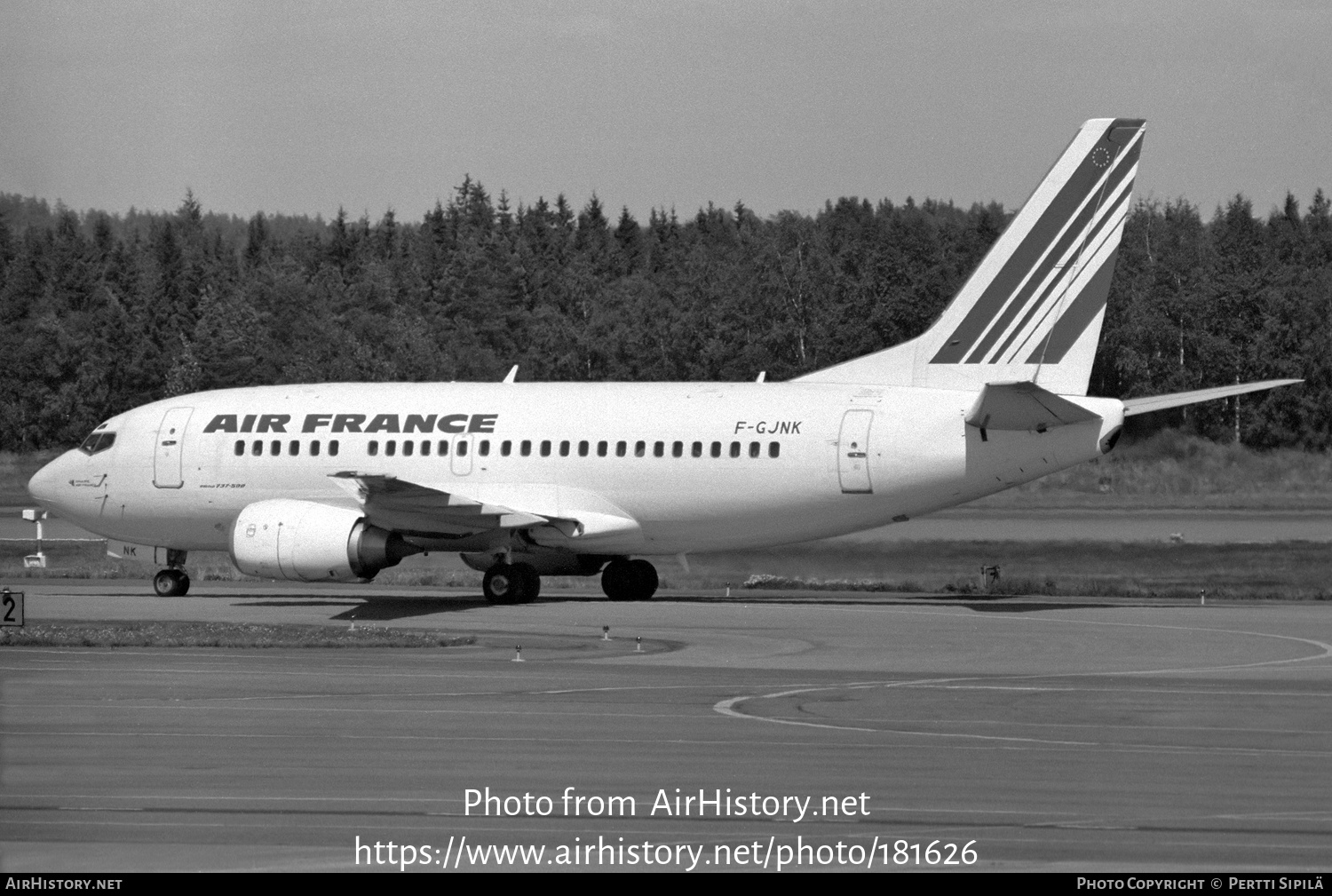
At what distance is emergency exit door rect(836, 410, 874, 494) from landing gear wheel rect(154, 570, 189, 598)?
43.6 ft

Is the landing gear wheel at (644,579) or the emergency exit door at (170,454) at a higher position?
the emergency exit door at (170,454)

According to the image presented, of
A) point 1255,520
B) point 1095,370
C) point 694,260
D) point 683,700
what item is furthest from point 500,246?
point 683,700

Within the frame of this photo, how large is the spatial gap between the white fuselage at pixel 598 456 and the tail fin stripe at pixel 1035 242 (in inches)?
44.2

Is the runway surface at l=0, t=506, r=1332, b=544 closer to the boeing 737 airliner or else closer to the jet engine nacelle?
the boeing 737 airliner

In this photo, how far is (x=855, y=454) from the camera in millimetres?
33688

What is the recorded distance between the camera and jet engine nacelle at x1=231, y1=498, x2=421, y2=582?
111 ft

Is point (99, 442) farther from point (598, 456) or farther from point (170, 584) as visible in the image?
point (598, 456)

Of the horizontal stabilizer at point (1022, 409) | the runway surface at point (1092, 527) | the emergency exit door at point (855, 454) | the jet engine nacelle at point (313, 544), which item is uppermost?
the horizontal stabilizer at point (1022, 409)

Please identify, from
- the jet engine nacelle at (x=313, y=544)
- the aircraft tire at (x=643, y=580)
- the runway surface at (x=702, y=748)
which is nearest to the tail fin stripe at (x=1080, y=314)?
the runway surface at (x=702, y=748)

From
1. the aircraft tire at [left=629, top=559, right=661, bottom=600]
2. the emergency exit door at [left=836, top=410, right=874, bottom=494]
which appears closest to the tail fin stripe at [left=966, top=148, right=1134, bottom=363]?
the emergency exit door at [left=836, top=410, right=874, bottom=494]

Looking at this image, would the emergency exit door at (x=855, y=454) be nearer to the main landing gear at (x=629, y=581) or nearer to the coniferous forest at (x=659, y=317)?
the main landing gear at (x=629, y=581)

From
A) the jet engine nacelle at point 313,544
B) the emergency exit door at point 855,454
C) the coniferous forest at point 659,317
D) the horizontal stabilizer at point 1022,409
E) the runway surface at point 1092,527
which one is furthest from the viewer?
the coniferous forest at point 659,317

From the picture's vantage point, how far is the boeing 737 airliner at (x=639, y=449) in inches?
1312

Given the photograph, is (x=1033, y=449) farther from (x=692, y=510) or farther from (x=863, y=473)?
(x=692, y=510)
